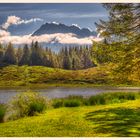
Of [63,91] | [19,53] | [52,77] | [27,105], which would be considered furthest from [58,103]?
[19,53]

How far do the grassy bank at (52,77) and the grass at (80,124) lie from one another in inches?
24.0

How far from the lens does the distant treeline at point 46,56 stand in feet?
30.7

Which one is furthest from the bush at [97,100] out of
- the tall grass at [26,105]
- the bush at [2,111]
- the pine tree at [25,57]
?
the bush at [2,111]

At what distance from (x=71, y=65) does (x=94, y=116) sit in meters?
1.16

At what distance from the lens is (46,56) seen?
9.54 metres

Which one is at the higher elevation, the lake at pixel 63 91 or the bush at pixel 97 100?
the lake at pixel 63 91

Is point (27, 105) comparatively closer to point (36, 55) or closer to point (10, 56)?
point (36, 55)

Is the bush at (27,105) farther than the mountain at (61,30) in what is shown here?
Yes

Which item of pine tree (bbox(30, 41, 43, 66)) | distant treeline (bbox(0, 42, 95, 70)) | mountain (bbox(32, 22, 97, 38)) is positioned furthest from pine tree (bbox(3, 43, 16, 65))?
mountain (bbox(32, 22, 97, 38))

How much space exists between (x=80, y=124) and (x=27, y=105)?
157 cm

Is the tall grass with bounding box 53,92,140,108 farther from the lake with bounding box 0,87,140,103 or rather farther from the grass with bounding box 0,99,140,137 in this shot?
the grass with bounding box 0,99,140,137

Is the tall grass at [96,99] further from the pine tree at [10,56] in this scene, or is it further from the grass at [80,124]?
the pine tree at [10,56]

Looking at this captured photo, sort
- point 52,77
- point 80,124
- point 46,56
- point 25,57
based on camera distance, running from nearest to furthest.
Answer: point 80,124 < point 25,57 < point 46,56 < point 52,77

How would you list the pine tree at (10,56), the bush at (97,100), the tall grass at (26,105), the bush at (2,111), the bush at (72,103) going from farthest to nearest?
the bush at (72,103) < the bush at (97,100) < the tall grass at (26,105) < the bush at (2,111) < the pine tree at (10,56)
